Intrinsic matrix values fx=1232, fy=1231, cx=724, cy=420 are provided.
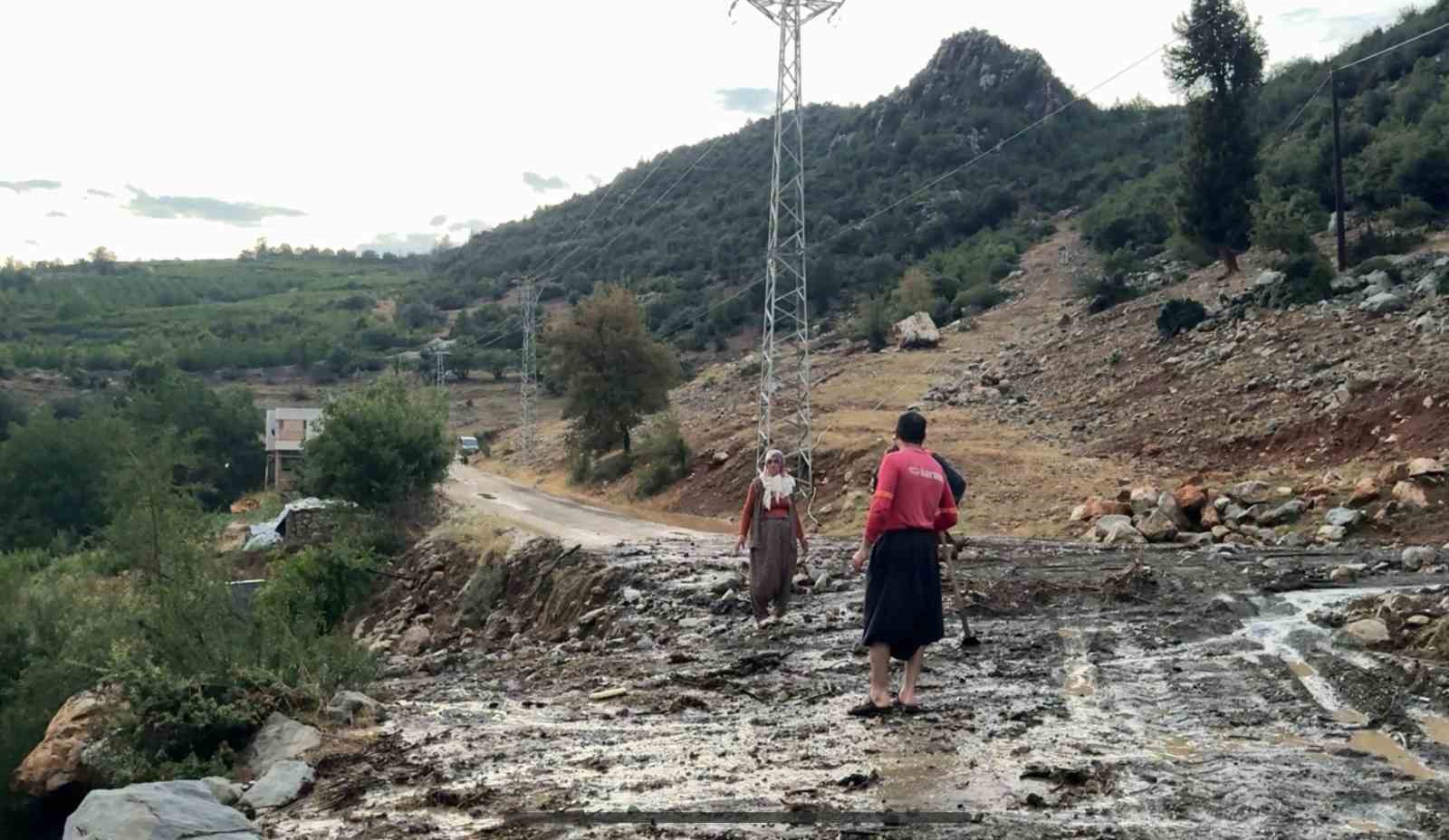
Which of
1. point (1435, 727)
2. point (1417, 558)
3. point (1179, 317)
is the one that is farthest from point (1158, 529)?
point (1179, 317)

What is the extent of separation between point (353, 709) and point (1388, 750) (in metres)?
6.96

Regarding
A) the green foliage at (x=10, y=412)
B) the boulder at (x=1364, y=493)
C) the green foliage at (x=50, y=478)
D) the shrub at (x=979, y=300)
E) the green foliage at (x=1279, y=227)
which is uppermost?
the green foliage at (x=1279, y=227)

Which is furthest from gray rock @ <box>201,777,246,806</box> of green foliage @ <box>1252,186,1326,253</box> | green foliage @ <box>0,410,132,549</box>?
green foliage @ <box>0,410,132,549</box>

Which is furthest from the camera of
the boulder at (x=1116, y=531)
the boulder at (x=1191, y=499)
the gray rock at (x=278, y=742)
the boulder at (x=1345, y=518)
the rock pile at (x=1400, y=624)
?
the boulder at (x=1191, y=499)

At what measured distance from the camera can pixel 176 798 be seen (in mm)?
6871

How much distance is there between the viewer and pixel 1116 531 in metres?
18.0

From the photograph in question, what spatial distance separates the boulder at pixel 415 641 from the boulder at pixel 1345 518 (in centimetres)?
1311

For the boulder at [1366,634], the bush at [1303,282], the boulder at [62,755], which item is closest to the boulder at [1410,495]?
the boulder at [1366,634]

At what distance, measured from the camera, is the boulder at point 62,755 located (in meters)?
12.8

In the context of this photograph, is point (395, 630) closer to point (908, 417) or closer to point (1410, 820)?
point (908, 417)

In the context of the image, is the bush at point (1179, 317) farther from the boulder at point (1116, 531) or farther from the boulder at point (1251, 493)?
the boulder at point (1116, 531)

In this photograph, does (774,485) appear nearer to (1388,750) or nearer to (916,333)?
(1388,750)

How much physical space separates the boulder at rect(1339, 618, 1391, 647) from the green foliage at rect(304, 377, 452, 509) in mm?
21940

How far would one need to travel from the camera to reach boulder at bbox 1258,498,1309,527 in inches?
677
